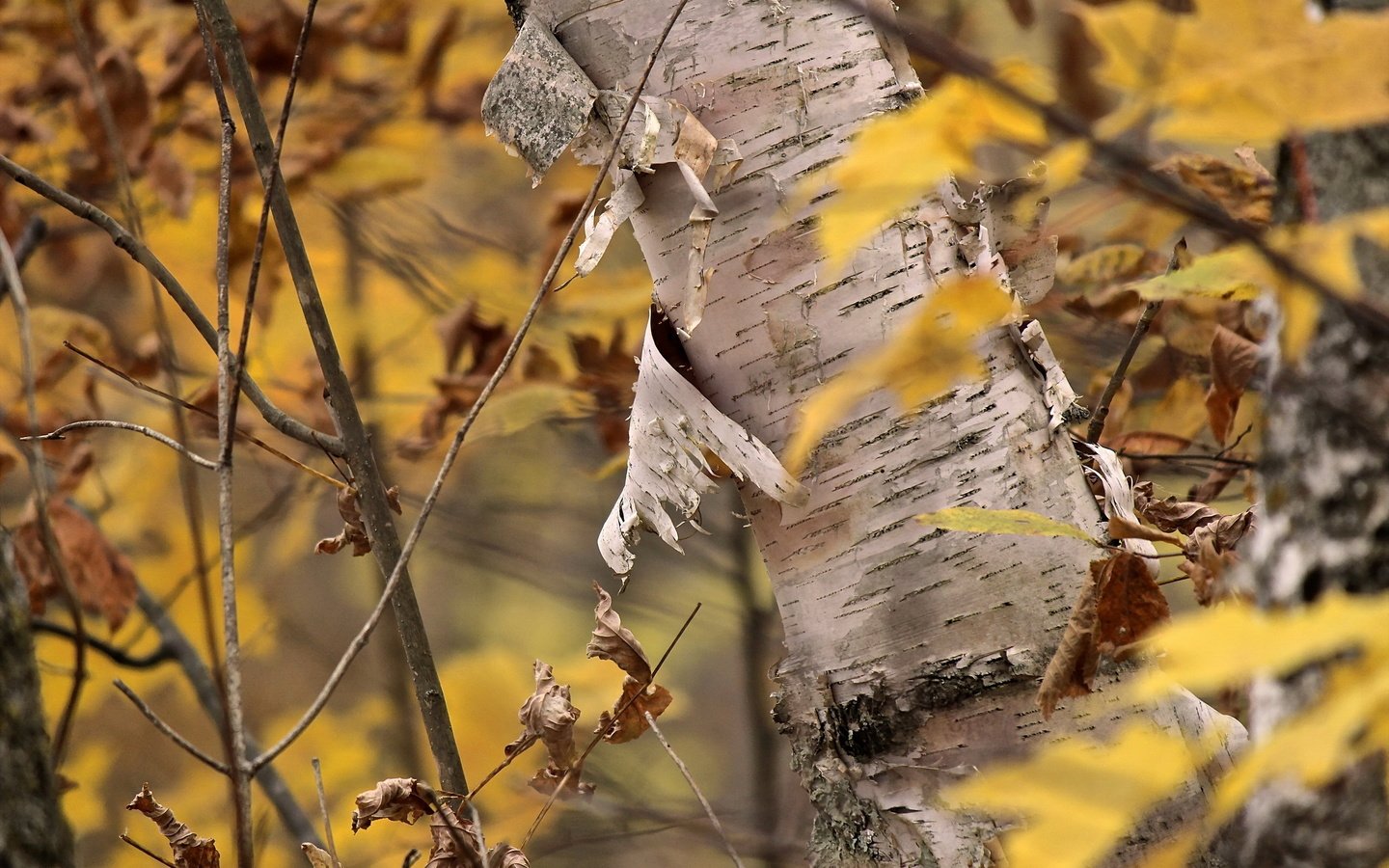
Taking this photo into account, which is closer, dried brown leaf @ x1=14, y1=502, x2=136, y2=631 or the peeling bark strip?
the peeling bark strip

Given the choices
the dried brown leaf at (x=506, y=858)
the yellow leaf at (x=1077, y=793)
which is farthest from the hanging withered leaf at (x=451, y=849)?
the yellow leaf at (x=1077, y=793)

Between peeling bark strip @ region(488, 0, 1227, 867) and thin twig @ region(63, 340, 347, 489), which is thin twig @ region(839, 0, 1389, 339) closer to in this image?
peeling bark strip @ region(488, 0, 1227, 867)

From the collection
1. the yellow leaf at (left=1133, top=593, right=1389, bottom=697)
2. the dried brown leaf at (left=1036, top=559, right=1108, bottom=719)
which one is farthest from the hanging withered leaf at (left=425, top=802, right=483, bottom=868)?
the yellow leaf at (left=1133, top=593, right=1389, bottom=697)

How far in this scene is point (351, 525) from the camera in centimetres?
119

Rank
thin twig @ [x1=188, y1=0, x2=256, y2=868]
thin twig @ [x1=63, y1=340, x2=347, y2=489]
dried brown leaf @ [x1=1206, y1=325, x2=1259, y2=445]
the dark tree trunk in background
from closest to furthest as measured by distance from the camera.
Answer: the dark tree trunk in background, thin twig @ [x1=188, y1=0, x2=256, y2=868], thin twig @ [x1=63, y1=340, x2=347, y2=489], dried brown leaf @ [x1=1206, y1=325, x2=1259, y2=445]

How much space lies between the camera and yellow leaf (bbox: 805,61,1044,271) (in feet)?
1.53

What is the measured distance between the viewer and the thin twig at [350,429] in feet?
3.55

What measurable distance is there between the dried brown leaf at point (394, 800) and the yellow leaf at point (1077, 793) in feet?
2.41

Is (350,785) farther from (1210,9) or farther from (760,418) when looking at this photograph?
(1210,9)

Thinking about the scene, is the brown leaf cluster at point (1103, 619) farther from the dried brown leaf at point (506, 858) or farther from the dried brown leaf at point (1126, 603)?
the dried brown leaf at point (506, 858)

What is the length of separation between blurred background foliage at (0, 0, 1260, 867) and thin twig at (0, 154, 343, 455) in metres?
0.30

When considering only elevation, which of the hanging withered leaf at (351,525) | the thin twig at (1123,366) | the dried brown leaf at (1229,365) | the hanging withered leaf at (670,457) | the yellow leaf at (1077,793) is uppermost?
the hanging withered leaf at (351,525)

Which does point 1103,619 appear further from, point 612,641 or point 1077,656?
point 612,641

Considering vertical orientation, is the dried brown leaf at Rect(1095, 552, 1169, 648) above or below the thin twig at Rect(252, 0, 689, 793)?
below
